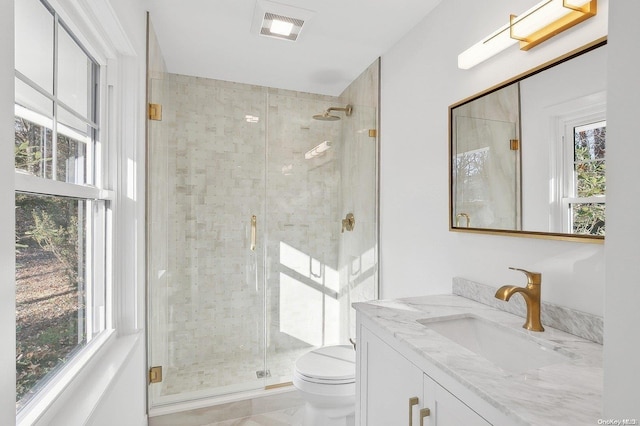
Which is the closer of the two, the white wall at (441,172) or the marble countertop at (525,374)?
the marble countertop at (525,374)

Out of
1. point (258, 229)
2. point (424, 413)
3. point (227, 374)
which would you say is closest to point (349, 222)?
point (258, 229)

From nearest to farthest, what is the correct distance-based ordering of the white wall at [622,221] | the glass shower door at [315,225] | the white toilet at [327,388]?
the white wall at [622,221] → the white toilet at [327,388] → the glass shower door at [315,225]

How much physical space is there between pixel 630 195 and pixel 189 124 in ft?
7.98

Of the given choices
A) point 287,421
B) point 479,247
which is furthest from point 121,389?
point 479,247

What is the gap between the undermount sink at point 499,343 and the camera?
1.00 meters

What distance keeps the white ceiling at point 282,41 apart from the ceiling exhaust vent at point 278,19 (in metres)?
0.04

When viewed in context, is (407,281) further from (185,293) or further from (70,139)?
(70,139)

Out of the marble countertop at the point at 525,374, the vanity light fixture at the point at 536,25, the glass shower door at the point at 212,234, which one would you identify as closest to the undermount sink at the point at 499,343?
the marble countertop at the point at 525,374

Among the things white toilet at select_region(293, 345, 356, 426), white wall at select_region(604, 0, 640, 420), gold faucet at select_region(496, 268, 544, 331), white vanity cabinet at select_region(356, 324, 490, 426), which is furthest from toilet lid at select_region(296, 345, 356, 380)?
white wall at select_region(604, 0, 640, 420)

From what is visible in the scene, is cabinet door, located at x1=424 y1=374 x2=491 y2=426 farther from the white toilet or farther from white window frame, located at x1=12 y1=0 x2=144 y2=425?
white window frame, located at x1=12 y1=0 x2=144 y2=425

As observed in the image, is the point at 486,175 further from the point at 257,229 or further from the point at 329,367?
the point at 257,229

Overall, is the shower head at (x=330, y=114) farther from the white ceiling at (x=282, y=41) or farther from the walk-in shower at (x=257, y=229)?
the white ceiling at (x=282, y=41)

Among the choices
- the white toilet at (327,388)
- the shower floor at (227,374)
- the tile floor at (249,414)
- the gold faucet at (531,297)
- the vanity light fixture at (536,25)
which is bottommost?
the tile floor at (249,414)

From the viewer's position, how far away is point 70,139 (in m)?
1.21
